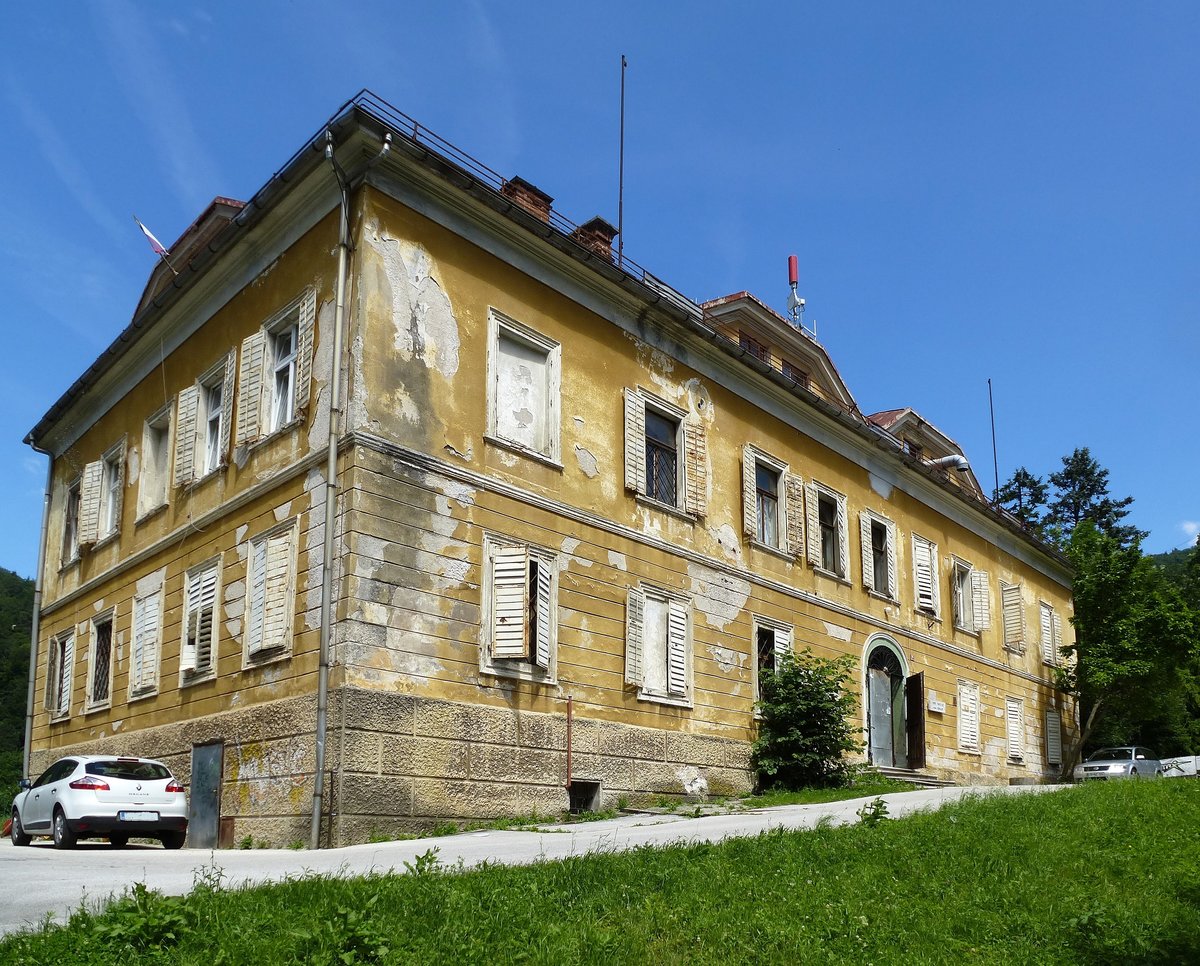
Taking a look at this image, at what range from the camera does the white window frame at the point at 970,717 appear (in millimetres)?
29284

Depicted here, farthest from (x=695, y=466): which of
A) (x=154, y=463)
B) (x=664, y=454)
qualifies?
(x=154, y=463)

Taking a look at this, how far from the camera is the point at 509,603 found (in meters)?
16.5

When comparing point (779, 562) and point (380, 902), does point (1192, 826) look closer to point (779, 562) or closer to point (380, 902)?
point (380, 902)

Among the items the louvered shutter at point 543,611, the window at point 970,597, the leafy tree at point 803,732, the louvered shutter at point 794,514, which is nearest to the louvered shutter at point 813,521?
the louvered shutter at point 794,514

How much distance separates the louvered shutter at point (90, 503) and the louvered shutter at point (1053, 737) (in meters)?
26.1

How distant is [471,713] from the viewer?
15.9m

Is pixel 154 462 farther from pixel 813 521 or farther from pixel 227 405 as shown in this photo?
pixel 813 521

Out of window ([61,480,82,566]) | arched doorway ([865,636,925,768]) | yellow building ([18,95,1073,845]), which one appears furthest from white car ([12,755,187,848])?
arched doorway ([865,636,925,768])

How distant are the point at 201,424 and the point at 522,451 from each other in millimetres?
5856

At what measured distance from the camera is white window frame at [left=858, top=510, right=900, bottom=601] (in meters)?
26.5

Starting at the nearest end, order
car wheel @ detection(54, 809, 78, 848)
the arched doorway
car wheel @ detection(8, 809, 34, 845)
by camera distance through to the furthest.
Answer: car wheel @ detection(54, 809, 78, 848), car wheel @ detection(8, 809, 34, 845), the arched doorway

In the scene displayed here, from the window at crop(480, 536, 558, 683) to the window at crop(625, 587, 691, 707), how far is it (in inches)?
74.6

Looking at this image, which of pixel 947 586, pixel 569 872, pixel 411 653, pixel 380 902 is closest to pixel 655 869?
pixel 569 872

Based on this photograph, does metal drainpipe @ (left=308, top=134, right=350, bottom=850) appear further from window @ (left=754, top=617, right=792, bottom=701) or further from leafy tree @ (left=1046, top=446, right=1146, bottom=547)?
leafy tree @ (left=1046, top=446, right=1146, bottom=547)
